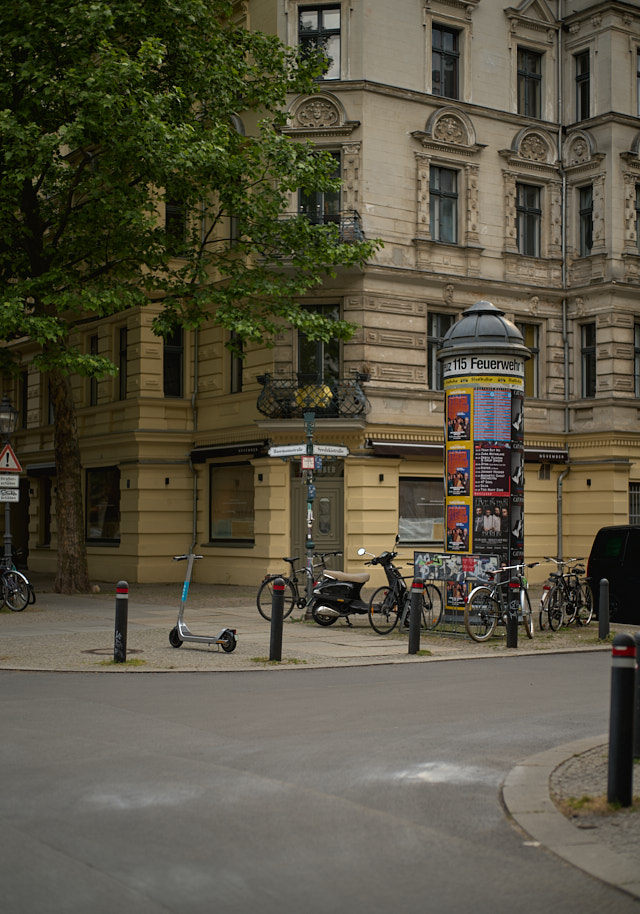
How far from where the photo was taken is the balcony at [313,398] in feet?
86.0

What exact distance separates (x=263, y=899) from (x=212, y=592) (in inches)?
847

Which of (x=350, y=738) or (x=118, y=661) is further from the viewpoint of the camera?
(x=118, y=661)

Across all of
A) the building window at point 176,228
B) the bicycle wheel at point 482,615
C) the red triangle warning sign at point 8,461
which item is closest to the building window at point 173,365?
the building window at point 176,228

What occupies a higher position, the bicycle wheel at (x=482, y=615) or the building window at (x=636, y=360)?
the building window at (x=636, y=360)

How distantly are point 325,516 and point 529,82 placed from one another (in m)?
13.0

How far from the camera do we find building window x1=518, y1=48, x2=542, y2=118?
3000 cm

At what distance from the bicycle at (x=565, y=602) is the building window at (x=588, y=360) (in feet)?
39.6

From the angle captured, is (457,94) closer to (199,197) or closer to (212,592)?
(199,197)

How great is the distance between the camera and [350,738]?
28.4 feet

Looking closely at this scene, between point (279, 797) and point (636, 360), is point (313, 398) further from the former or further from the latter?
point (279, 797)

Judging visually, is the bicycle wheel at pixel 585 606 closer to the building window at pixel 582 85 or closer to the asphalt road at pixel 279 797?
the asphalt road at pixel 279 797

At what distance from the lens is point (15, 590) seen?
2092 cm

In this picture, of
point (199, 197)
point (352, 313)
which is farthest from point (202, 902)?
point (352, 313)

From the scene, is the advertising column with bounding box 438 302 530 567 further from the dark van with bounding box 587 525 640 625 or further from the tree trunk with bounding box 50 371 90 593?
the tree trunk with bounding box 50 371 90 593
